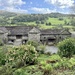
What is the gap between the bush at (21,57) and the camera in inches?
1155

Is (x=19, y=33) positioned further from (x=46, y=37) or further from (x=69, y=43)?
(x=69, y=43)

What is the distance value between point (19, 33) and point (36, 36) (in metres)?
5.70

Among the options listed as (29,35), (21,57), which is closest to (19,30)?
(29,35)

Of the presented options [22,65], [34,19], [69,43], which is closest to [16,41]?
[69,43]

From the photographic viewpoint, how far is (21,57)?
30125mm

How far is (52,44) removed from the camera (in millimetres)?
65438

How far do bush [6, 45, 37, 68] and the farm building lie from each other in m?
32.5

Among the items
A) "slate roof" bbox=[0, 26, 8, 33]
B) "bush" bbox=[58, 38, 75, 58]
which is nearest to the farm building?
"slate roof" bbox=[0, 26, 8, 33]

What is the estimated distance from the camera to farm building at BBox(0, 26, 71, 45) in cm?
6481

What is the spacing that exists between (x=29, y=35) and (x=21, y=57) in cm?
3517

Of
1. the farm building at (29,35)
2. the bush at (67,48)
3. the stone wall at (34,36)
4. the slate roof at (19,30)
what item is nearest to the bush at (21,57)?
the bush at (67,48)

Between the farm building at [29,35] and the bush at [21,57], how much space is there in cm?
3245

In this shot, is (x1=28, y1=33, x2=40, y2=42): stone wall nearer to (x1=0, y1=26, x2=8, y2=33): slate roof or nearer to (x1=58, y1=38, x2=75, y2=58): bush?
(x1=0, y1=26, x2=8, y2=33): slate roof

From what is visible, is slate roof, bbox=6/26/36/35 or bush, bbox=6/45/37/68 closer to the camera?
bush, bbox=6/45/37/68
